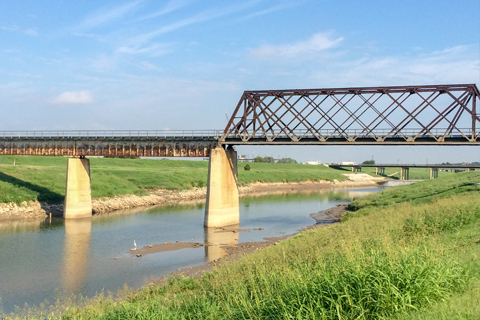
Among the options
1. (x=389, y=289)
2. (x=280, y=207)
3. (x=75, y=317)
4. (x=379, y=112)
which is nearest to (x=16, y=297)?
(x=75, y=317)

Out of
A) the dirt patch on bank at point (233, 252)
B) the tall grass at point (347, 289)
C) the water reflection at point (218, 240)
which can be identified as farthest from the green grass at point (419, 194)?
the tall grass at point (347, 289)

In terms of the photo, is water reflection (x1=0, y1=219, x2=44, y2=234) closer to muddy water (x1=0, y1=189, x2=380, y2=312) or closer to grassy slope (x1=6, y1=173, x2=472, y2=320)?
muddy water (x1=0, y1=189, x2=380, y2=312)

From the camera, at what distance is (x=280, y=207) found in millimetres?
83625

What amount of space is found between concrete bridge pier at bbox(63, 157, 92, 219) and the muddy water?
2173mm

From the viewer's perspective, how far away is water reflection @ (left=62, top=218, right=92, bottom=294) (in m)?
30.8

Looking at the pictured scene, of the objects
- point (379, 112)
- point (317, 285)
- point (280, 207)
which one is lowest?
point (280, 207)

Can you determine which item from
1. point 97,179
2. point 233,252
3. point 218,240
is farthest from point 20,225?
point 233,252

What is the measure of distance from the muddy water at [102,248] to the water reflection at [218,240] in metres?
0.09

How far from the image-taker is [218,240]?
47656 mm

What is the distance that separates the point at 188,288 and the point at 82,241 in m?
26.6

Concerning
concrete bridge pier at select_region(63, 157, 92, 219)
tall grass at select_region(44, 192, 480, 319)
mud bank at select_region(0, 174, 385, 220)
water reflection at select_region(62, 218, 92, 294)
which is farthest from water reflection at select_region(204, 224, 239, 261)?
mud bank at select_region(0, 174, 385, 220)

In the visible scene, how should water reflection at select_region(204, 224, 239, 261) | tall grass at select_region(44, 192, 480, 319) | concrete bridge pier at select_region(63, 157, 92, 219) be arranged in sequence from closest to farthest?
tall grass at select_region(44, 192, 480, 319) < water reflection at select_region(204, 224, 239, 261) < concrete bridge pier at select_region(63, 157, 92, 219)

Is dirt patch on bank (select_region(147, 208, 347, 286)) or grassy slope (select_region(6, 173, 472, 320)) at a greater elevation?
grassy slope (select_region(6, 173, 472, 320))

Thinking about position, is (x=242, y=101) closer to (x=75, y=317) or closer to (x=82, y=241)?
(x=82, y=241)
